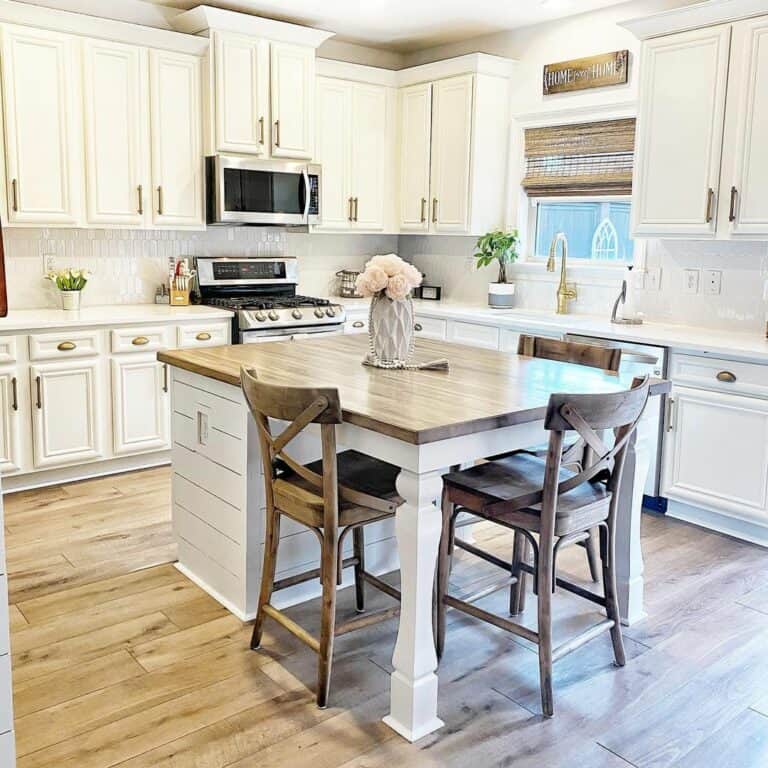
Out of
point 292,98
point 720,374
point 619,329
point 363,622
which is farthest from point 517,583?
point 292,98

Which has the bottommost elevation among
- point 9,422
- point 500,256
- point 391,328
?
point 9,422

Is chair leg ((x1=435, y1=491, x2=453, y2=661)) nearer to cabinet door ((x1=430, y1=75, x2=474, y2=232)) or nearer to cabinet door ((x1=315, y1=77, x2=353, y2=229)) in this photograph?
cabinet door ((x1=430, y1=75, x2=474, y2=232))

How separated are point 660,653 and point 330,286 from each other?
386 cm

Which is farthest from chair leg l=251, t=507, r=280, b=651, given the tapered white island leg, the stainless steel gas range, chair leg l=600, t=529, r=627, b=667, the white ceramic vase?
the stainless steel gas range

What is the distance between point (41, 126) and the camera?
4121mm

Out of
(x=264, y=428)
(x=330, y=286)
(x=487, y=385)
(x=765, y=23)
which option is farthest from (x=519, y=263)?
(x=264, y=428)

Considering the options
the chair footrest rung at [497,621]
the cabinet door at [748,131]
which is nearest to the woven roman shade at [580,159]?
the cabinet door at [748,131]

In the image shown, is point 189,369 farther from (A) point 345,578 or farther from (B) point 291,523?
(A) point 345,578

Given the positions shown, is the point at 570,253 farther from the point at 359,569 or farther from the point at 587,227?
the point at 359,569

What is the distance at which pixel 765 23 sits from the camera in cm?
349

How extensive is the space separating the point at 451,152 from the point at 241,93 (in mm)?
1424

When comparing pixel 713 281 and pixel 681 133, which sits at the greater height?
pixel 681 133

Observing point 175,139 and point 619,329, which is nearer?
point 619,329

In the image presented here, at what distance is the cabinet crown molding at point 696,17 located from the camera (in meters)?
3.53
